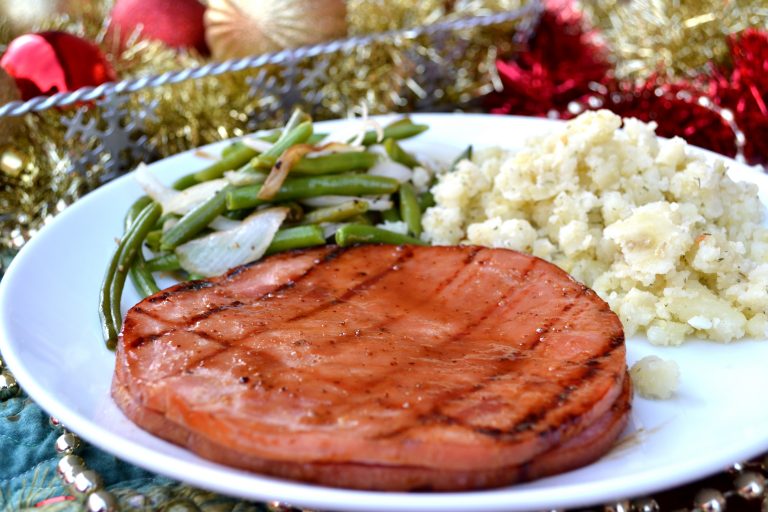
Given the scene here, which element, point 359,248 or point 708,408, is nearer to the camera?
point 708,408

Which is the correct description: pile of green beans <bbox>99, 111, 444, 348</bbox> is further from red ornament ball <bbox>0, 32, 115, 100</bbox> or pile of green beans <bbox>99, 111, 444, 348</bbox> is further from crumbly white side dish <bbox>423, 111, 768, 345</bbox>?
red ornament ball <bbox>0, 32, 115, 100</bbox>

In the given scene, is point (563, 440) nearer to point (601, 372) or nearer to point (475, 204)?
point (601, 372)

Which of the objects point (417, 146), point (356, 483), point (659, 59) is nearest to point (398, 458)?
point (356, 483)

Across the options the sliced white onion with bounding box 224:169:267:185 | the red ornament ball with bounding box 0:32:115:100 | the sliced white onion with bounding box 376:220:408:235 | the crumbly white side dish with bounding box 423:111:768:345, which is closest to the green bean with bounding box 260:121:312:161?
the sliced white onion with bounding box 224:169:267:185

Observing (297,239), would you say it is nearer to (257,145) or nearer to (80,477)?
(257,145)

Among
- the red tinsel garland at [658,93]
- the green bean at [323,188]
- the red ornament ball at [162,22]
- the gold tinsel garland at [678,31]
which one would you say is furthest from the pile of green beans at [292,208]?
the gold tinsel garland at [678,31]

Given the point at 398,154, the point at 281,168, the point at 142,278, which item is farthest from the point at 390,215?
the point at 142,278

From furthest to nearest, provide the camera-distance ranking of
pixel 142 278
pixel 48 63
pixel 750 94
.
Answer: pixel 750 94, pixel 48 63, pixel 142 278
